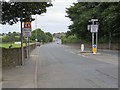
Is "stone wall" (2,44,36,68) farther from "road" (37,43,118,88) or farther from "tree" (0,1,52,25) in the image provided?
"tree" (0,1,52,25)

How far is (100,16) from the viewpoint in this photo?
201ft

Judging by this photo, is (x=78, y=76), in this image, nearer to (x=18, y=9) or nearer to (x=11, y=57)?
(x=18, y=9)

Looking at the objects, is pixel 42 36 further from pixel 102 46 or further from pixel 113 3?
pixel 113 3

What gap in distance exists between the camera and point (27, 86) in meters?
12.7

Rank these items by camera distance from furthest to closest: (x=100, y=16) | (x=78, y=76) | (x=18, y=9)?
(x=100, y=16) → (x=18, y=9) → (x=78, y=76)

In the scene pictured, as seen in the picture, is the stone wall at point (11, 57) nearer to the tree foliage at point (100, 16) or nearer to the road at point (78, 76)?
the road at point (78, 76)

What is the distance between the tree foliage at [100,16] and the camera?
51781mm

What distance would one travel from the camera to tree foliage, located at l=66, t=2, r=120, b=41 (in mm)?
51781

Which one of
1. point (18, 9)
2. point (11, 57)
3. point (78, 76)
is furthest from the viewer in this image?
point (11, 57)

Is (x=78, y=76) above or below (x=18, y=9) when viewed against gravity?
below

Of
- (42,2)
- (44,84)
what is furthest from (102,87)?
(42,2)

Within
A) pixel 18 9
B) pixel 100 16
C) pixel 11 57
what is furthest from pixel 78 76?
pixel 100 16

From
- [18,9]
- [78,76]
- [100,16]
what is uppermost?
[100,16]

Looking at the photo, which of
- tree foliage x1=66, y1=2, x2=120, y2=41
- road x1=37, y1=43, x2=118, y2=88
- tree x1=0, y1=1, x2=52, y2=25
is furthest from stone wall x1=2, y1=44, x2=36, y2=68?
tree foliage x1=66, y1=2, x2=120, y2=41
